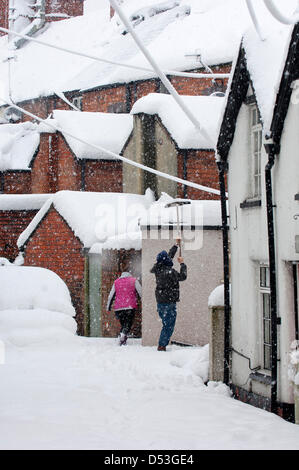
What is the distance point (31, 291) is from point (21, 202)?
1100cm

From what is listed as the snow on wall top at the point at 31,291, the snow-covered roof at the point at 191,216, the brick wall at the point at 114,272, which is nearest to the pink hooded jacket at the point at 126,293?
the snow on wall top at the point at 31,291

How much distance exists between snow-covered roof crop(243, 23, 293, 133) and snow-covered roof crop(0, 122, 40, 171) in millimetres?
22790

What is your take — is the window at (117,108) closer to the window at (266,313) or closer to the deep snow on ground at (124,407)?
the deep snow on ground at (124,407)

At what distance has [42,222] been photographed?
24281 mm

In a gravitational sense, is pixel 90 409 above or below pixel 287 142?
below

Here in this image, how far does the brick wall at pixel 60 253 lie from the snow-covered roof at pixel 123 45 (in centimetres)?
1121

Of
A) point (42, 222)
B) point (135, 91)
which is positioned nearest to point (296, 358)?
point (42, 222)

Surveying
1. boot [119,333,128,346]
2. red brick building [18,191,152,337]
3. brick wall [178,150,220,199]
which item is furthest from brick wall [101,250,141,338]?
brick wall [178,150,220,199]

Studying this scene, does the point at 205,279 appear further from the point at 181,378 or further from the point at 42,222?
the point at 42,222

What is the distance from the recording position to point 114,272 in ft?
69.7

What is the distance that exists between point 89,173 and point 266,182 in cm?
1832

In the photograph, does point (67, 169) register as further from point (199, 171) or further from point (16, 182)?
point (199, 171)

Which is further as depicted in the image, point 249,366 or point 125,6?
point 125,6
